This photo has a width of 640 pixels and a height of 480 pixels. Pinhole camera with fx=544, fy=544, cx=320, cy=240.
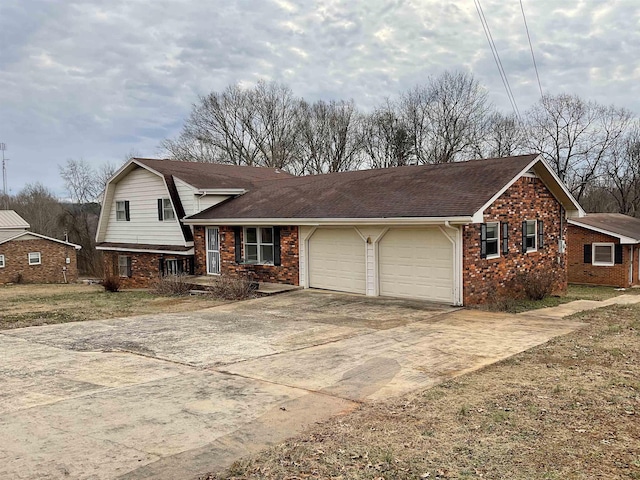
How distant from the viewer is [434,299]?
45.8ft

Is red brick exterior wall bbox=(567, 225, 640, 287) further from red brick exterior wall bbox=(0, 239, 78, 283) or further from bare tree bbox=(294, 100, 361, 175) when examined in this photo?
red brick exterior wall bbox=(0, 239, 78, 283)

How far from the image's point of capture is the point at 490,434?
516 cm

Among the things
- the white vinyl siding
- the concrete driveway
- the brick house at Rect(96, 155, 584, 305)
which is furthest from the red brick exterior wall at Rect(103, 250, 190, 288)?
the concrete driveway

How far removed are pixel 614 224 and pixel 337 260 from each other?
1792 centimetres

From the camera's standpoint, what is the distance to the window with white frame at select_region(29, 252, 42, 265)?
3434 centimetres

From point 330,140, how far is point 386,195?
1058 inches

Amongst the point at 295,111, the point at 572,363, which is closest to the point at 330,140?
the point at 295,111

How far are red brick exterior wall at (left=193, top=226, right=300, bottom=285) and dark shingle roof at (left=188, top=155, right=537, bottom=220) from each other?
68cm

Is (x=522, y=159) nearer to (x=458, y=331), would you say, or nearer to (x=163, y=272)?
(x=458, y=331)

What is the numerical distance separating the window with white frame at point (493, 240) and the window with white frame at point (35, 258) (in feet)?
99.3

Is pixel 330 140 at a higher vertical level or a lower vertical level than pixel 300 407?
higher

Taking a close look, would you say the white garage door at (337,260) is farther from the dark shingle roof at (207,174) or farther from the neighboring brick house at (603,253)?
the neighboring brick house at (603,253)

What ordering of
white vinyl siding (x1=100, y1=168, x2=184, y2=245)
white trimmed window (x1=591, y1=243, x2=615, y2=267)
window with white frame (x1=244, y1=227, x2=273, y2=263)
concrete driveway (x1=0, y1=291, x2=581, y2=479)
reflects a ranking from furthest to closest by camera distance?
white trimmed window (x1=591, y1=243, x2=615, y2=267) < white vinyl siding (x1=100, y1=168, x2=184, y2=245) < window with white frame (x1=244, y1=227, x2=273, y2=263) < concrete driveway (x1=0, y1=291, x2=581, y2=479)

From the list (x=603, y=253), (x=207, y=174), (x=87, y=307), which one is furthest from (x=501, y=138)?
(x=87, y=307)
